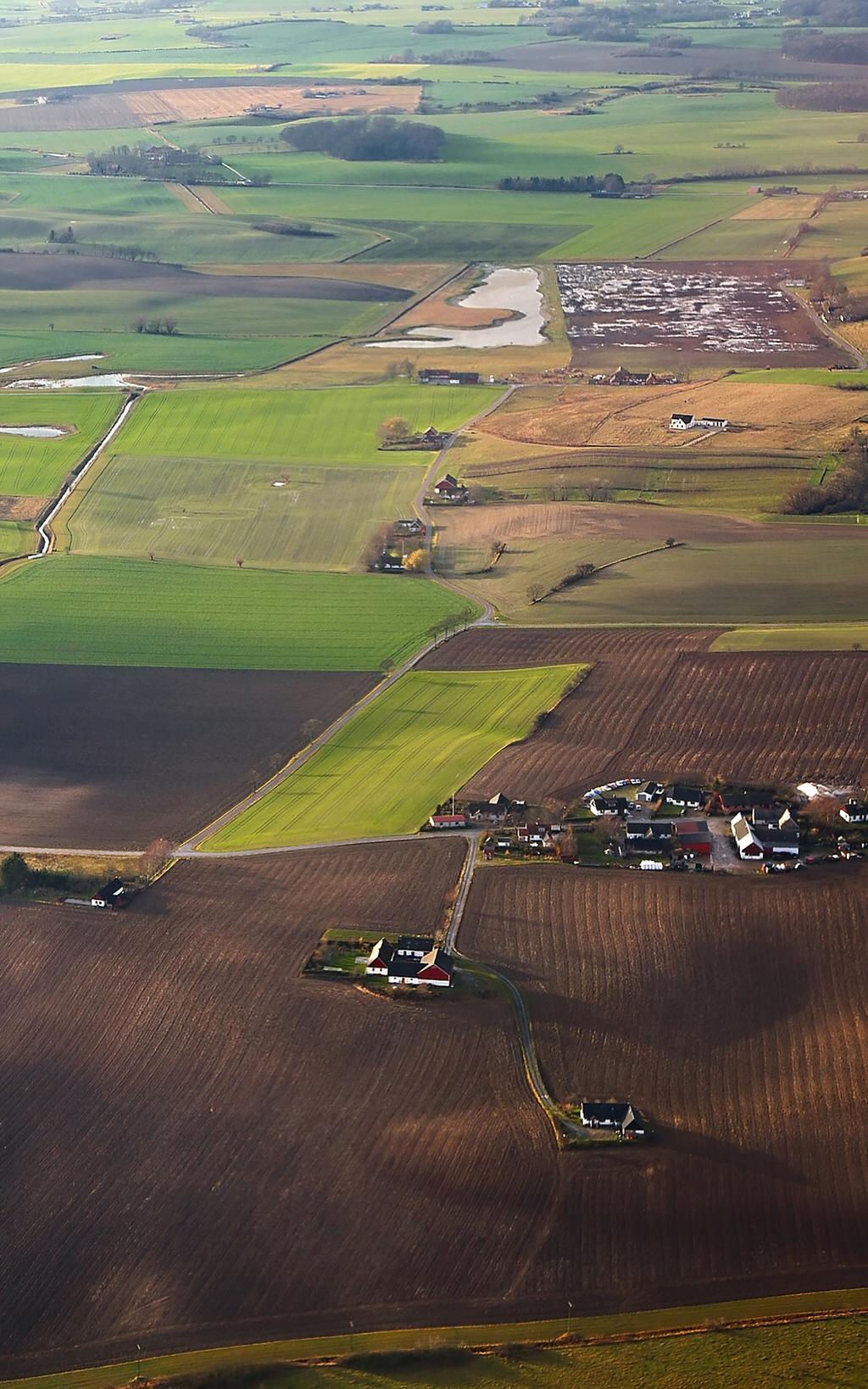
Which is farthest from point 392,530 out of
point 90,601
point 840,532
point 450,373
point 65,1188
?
point 65,1188

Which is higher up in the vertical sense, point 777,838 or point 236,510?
point 777,838

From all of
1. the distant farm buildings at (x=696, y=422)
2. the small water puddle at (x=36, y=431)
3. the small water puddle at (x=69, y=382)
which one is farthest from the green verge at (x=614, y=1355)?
the small water puddle at (x=69, y=382)

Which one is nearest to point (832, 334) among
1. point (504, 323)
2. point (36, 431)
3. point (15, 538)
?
point (504, 323)

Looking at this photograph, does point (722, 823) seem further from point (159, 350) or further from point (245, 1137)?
point (159, 350)

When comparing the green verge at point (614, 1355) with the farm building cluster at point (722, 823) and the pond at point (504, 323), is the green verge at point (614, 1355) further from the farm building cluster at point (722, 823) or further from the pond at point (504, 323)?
the pond at point (504, 323)

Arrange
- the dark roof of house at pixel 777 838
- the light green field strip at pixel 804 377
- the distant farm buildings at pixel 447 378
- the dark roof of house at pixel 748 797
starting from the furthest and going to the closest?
the distant farm buildings at pixel 447 378
the light green field strip at pixel 804 377
the dark roof of house at pixel 748 797
the dark roof of house at pixel 777 838
